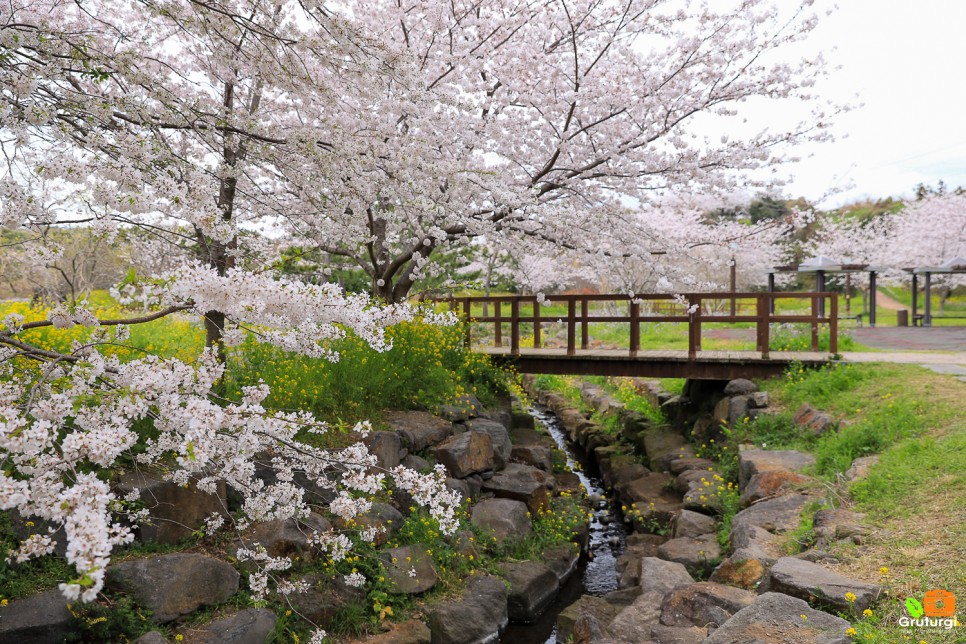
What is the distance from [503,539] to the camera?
6867mm

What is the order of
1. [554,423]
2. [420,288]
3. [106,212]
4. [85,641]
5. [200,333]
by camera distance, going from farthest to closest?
[554,423] < [420,288] < [200,333] < [85,641] < [106,212]

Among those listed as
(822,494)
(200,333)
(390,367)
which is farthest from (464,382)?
(822,494)

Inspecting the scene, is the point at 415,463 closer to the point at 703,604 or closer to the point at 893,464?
the point at 703,604

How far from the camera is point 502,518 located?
23.0ft

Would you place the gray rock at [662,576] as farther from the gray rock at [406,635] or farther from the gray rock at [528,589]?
the gray rock at [406,635]

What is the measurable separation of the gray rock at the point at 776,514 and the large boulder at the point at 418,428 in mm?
3282

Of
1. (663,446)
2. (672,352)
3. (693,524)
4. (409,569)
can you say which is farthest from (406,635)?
(672,352)

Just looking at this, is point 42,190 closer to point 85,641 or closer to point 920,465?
point 85,641

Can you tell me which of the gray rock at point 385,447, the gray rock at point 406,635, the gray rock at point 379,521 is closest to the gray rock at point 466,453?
the gray rock at point 385,447

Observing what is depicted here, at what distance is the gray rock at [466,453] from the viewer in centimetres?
712

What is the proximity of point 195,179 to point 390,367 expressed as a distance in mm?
4263

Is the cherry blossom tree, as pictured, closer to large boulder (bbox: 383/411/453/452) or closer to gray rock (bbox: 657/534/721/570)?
large boulder (bbox: 383/411/453/452)

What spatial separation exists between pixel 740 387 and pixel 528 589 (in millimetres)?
5350

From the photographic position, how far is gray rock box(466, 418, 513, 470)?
8062 millimetres
